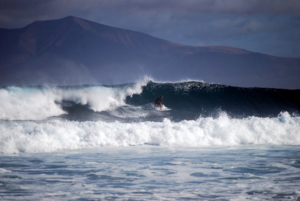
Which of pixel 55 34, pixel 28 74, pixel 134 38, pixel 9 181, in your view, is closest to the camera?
pixel 9 181

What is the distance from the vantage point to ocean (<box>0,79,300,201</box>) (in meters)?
4.79

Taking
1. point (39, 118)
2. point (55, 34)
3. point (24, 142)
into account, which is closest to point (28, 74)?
point (55, 34)

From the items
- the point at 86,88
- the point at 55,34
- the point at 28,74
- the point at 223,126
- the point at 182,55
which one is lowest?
the point at 223,126

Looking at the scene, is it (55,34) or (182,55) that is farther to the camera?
(55,34)

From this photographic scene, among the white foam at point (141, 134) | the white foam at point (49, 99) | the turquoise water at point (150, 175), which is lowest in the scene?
the turquoise water at point (150, 175)

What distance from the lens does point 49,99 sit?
16.6 metres

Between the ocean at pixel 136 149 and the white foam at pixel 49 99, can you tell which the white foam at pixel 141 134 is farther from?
the white foam at pixel 49 99

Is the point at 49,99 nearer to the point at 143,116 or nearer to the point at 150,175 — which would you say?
the point at 143,116

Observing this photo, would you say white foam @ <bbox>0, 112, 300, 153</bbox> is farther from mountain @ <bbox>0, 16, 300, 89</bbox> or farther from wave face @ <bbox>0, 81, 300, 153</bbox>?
mountain @ <bbox>0, 16, 300, 89</bbox>

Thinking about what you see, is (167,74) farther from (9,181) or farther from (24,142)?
(9,181)

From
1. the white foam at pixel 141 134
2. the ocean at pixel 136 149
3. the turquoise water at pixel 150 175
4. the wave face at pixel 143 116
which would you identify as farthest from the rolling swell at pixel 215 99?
the turquoise water at pixel 150 175

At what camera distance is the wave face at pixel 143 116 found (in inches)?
375

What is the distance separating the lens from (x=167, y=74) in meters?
50.3

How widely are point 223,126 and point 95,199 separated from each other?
764cm
